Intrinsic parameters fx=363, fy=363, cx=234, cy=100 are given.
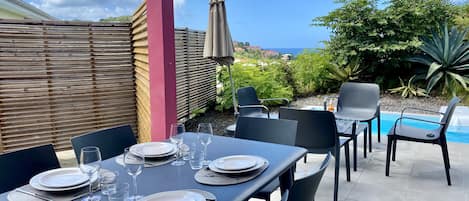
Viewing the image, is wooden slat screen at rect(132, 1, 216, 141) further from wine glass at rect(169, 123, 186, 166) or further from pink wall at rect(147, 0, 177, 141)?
wine glass at rect(169, 123, 186, 166)

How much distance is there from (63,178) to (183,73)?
4.13 metres

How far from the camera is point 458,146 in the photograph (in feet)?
15.1

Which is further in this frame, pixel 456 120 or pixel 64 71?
pixel 456 120

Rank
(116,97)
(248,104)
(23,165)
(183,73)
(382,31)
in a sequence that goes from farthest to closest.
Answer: (382,31)
(183,73)
(116,97)
(248,104)
(23,165)

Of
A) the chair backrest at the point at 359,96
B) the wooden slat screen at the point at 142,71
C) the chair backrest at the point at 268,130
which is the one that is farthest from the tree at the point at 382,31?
the chair backrest at the point at 268,130

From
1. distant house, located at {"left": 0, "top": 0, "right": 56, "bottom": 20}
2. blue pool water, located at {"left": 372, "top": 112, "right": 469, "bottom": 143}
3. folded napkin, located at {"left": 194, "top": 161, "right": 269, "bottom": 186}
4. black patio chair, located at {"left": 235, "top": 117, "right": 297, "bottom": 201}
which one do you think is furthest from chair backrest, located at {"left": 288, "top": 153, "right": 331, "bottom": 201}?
distant house, located at {"left": 0, "top": 0, "right": 56, "bottom": 20}

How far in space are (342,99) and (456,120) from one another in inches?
92.0

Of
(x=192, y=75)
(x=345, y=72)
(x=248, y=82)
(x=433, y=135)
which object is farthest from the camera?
(x=345, y=72)

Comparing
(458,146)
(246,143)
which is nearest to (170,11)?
(246,143)

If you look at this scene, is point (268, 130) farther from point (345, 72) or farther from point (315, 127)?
point (345, 72)

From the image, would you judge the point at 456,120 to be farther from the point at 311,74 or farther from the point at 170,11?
the point at 170,11

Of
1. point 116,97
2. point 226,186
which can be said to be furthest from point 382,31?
point 226,186

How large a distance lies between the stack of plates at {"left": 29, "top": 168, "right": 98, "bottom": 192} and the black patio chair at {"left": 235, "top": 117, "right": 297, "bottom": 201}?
3.91 ft

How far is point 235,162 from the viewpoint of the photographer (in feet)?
5.87
